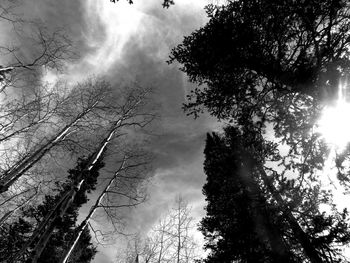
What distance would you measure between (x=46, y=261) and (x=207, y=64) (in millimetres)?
16022

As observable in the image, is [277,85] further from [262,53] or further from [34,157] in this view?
[34,157]

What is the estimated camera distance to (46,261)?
45.9 feet

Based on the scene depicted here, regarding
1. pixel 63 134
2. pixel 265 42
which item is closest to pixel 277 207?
pixel 265 42

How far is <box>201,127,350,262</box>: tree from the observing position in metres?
7.29

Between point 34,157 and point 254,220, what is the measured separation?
29.8 feet

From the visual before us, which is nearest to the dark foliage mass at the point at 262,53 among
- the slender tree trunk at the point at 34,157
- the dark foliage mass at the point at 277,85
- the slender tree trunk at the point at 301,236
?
the dark foliage mass at the point at 277,85

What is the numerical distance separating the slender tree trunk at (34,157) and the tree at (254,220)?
6.01 m

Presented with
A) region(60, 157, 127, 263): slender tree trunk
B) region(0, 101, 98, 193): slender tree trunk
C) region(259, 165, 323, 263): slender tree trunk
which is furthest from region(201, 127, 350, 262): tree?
region(0, 101, 98, 193): slender tree trunk

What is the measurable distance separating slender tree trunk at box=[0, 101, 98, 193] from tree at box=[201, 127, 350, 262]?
6.01 meters

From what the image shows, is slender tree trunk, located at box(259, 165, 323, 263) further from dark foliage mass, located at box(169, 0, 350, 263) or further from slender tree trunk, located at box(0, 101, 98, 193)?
slender tree trunk, located at box(0, 101, 98, 193)

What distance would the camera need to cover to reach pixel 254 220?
9.41 metres

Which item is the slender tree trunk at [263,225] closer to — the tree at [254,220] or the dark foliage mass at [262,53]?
the tree at [254,220]

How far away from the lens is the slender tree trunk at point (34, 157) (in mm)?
6016

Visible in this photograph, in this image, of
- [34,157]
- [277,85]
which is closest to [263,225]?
[277,85]
